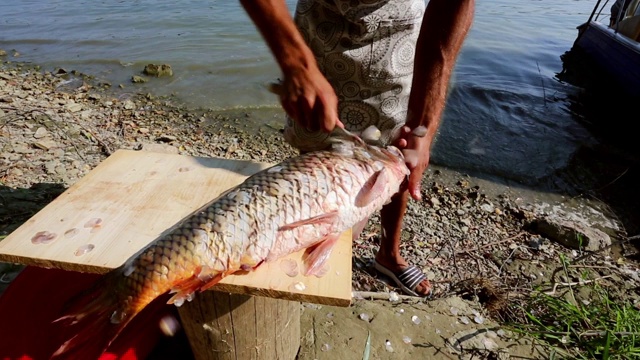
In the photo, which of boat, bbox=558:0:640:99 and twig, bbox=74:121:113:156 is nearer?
twig, bbox=74:121:113:156

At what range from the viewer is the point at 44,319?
2125 millimetres

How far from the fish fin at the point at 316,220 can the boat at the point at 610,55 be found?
29.7 ft

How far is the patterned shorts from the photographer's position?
2596 mm

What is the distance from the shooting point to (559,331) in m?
2.86

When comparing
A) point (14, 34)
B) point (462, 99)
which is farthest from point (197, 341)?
point (14, 34)

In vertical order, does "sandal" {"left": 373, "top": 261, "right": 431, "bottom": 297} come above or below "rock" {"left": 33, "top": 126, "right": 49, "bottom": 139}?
below

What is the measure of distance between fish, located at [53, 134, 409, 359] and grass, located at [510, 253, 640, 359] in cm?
175

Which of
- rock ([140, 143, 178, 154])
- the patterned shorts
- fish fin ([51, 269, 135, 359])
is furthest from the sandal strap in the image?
rock ([140, 143, 178, 154])

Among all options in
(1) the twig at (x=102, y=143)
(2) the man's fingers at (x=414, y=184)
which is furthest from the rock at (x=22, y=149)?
(2) the man's fingers at (x=414, y=184)

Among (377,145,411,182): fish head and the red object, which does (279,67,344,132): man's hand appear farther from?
the red object

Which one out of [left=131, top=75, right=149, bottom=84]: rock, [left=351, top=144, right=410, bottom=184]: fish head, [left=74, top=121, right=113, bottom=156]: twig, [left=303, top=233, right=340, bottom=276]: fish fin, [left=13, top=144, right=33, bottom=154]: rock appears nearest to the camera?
[left=303, top=233, right=340, bottom=276]: fish fin

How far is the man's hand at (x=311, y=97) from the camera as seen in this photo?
74.7 inches

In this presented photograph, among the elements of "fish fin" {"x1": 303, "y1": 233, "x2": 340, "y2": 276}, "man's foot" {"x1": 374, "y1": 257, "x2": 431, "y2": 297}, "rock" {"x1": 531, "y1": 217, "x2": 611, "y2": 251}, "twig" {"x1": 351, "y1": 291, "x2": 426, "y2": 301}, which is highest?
"fish fin" {"x1": 303, "y1": 233, "x2": 340, "y2": 276}

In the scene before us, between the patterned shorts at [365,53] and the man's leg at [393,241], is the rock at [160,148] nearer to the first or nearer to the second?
the patterned shorts at [365,53]
